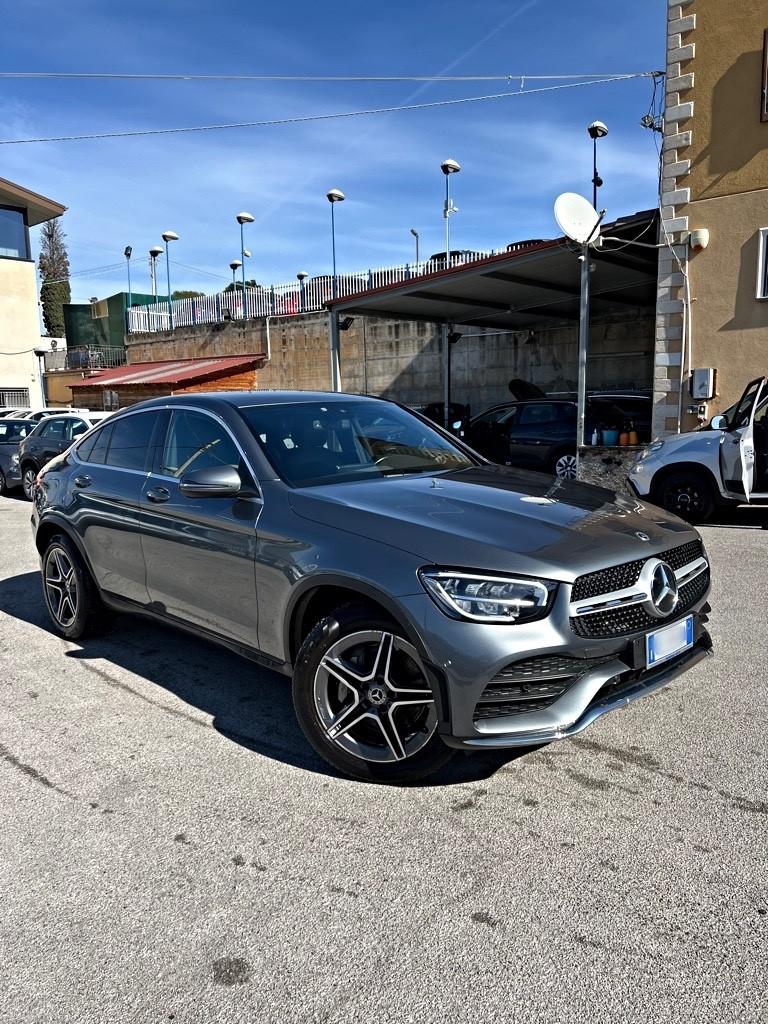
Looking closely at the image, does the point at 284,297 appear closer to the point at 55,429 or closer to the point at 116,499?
the point at 55,429

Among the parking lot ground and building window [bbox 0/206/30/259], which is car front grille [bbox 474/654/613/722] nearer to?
the parking lot ground

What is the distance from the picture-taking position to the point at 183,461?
422 centimetres

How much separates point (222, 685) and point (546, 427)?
413 inches

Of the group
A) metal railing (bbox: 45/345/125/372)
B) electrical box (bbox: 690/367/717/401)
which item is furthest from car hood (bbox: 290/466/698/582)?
metal railing (bbox: 45/345/125/372)

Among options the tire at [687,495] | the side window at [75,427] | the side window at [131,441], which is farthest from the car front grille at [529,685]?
the side window at [75,427]

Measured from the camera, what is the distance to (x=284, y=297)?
25.8 m

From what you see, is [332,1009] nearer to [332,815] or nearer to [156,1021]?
[156,1021]

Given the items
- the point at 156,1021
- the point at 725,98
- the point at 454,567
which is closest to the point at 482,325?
the point at 725,98

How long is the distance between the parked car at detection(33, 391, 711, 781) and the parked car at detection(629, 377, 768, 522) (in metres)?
5.47

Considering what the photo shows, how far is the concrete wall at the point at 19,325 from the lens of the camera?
3434cm

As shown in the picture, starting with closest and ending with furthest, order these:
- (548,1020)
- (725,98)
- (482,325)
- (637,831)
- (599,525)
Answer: (548,1020) < (637,831) < (599,525) < (725,98) < (482,325)

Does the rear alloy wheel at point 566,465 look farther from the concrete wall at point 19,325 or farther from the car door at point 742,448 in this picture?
the concrete wall at point 19,325

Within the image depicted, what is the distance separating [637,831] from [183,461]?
9.33ft

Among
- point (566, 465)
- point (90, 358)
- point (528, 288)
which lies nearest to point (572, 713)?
point (566, 465)
